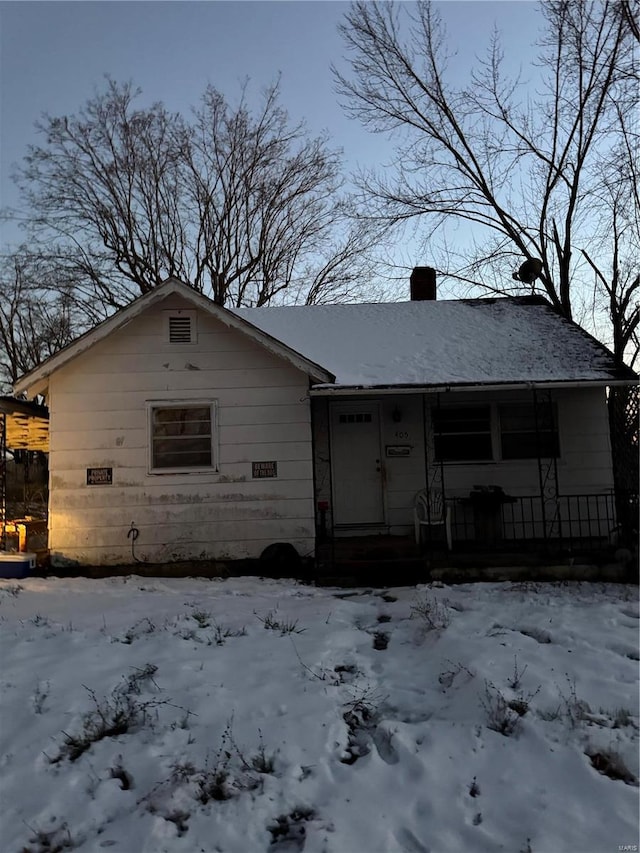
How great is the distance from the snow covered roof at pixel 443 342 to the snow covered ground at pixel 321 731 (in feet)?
13.5

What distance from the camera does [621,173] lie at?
46.3ft

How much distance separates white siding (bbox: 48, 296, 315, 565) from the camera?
938 centimetres

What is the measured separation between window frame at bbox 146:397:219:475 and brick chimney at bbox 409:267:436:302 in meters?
7.41

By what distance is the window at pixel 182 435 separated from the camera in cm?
955

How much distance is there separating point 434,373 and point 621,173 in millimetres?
8666

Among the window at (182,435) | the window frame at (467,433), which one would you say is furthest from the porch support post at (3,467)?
the window frame at (467,433)

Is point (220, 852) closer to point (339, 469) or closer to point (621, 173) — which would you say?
point (339, 469)

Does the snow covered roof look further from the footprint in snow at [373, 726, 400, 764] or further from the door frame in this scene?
the footprint in snow at [373, 726, 400, 764]

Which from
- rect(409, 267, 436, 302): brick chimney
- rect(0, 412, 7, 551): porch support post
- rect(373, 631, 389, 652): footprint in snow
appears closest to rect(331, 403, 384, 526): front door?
rect(373, 631, 389, 652): footprint in snow

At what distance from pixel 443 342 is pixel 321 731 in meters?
8.25

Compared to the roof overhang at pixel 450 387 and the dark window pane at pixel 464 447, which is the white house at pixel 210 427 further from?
the dark window pane at pixel 464 447

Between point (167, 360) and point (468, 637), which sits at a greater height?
point (167, 360)

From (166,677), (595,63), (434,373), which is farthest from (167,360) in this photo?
(595,63)

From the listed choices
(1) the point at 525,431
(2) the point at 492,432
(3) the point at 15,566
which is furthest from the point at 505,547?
(3) the point at 15,566
